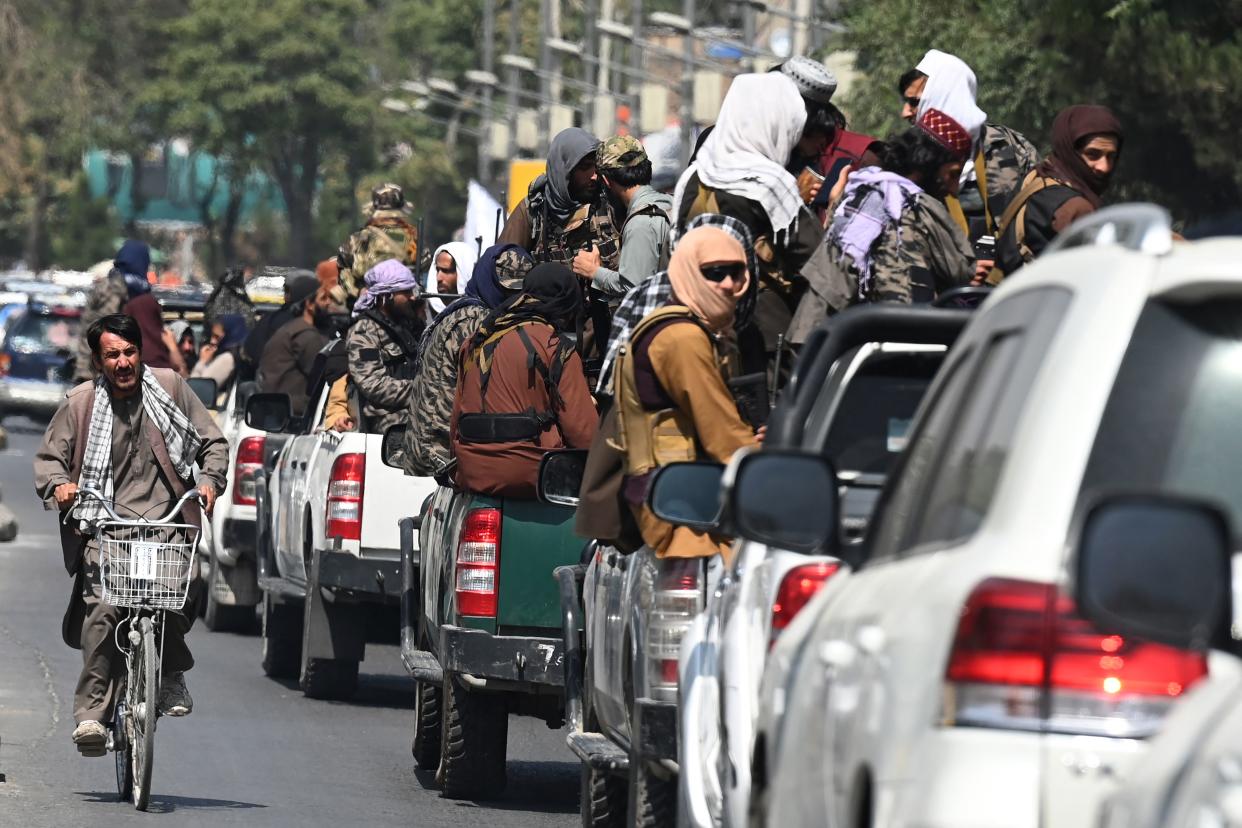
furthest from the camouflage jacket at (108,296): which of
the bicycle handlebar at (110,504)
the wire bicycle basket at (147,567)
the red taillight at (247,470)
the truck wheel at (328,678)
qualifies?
the wire bicycle basket at (147,567)

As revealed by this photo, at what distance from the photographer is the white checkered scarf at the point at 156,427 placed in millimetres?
10844

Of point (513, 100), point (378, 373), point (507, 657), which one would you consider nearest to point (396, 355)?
point (378, 373)

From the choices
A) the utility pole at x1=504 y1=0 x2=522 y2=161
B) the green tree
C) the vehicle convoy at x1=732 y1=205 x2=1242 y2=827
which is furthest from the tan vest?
the green tree

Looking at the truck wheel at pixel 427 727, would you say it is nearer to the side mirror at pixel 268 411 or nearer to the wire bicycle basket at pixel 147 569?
the wire bicycle basket at pixel 147 569

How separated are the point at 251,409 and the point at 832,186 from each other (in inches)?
238

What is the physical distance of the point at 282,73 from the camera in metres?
111

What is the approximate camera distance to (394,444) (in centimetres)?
1283

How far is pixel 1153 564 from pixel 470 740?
26.1ft

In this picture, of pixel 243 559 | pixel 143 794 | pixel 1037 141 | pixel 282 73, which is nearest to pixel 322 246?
pixel 282 73

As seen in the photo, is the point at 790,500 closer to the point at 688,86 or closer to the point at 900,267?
the point at 900,267

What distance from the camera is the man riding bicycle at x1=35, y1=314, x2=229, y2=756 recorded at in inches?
426

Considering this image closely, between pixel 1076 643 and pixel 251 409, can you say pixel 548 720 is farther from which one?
pixel 1076 643

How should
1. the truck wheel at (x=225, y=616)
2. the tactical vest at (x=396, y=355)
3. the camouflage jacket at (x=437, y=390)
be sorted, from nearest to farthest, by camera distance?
the camouflage jacket at (x=437, y=390), the tactical vest at (x=396, y=355), the truck wheel at (x=225, y=616)

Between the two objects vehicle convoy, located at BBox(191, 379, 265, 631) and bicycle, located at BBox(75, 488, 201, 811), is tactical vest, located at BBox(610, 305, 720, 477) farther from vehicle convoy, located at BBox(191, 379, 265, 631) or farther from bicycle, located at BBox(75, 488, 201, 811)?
vehicle convoy, located at BBox(191, 379, 265, 631)
